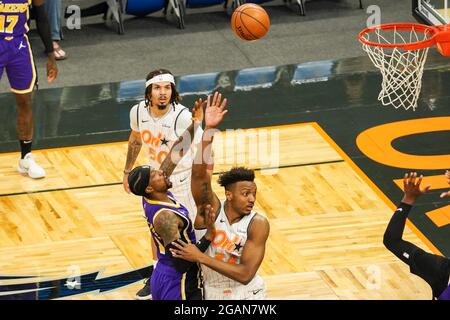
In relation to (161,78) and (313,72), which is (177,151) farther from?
(313,72)

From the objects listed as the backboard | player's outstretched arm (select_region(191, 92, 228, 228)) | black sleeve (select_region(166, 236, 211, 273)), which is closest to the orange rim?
the backboard

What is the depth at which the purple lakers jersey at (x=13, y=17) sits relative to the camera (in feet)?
37.2

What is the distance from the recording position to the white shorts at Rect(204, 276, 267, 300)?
7602 millimetres

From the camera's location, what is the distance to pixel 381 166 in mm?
11742

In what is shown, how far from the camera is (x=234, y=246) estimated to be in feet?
24.7

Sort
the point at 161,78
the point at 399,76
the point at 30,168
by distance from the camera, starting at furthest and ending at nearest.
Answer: the point at 399,76 < the point at 30,168 < the point at 161,78

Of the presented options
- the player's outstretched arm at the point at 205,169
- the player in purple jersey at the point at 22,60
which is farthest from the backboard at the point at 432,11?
the player's outstretched arm at the point at 205,169

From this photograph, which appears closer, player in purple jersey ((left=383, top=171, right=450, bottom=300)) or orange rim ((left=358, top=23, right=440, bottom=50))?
player in purple jersey ((left=383, top=171, right=450, bottom=300))

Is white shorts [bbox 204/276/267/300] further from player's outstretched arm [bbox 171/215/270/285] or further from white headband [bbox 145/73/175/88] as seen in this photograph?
white headband [bbox 145/73/175/88]

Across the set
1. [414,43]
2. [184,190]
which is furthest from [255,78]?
[184,190]

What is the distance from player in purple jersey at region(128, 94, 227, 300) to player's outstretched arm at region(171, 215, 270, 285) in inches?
5.7

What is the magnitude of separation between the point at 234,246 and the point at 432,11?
565 centimetres
